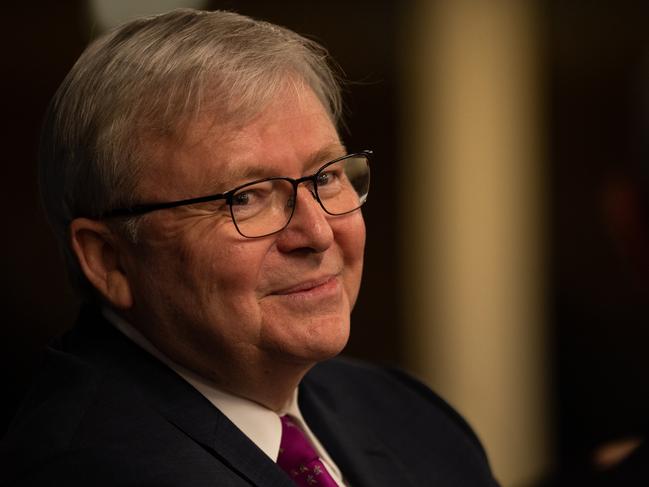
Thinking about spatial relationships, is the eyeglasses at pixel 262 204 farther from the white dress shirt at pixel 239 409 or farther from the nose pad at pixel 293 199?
the white dress shirt at pixel 239 409

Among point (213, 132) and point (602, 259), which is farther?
point (602, 259)

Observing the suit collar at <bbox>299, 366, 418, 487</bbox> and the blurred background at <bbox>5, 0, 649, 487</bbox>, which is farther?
the blurred background at <bbox>5, 0, 649, 487</bbox>

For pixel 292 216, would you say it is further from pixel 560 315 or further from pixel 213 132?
pixel 560 315

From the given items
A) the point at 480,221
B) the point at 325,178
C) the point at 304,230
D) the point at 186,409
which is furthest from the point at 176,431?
the point at 480,221

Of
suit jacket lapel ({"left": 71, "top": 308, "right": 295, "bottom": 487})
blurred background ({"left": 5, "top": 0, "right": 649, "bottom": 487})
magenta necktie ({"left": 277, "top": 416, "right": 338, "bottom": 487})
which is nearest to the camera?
suit jacket lapel ({"left": 71, "top": 308, "right": 295, "bottom": 487})

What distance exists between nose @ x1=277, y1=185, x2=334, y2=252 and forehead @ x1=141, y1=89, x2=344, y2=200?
0.15ft

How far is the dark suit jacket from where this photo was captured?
4.51 ft

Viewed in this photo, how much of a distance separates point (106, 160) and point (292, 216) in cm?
31

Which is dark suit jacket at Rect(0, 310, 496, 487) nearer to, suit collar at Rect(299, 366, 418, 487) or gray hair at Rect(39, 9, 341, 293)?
suit collar at Rect(299, 366, 418, 487)

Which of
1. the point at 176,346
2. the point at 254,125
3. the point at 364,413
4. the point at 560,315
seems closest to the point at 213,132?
the point at 254,125

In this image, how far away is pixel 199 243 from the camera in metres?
1.52

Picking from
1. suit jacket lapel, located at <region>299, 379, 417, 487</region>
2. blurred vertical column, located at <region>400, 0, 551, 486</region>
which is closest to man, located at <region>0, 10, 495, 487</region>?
suit jacket lapel, located at <region>299, 379, 417, 487</region>

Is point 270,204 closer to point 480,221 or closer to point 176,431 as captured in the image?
point 176,431

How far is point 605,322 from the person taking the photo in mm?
5301
